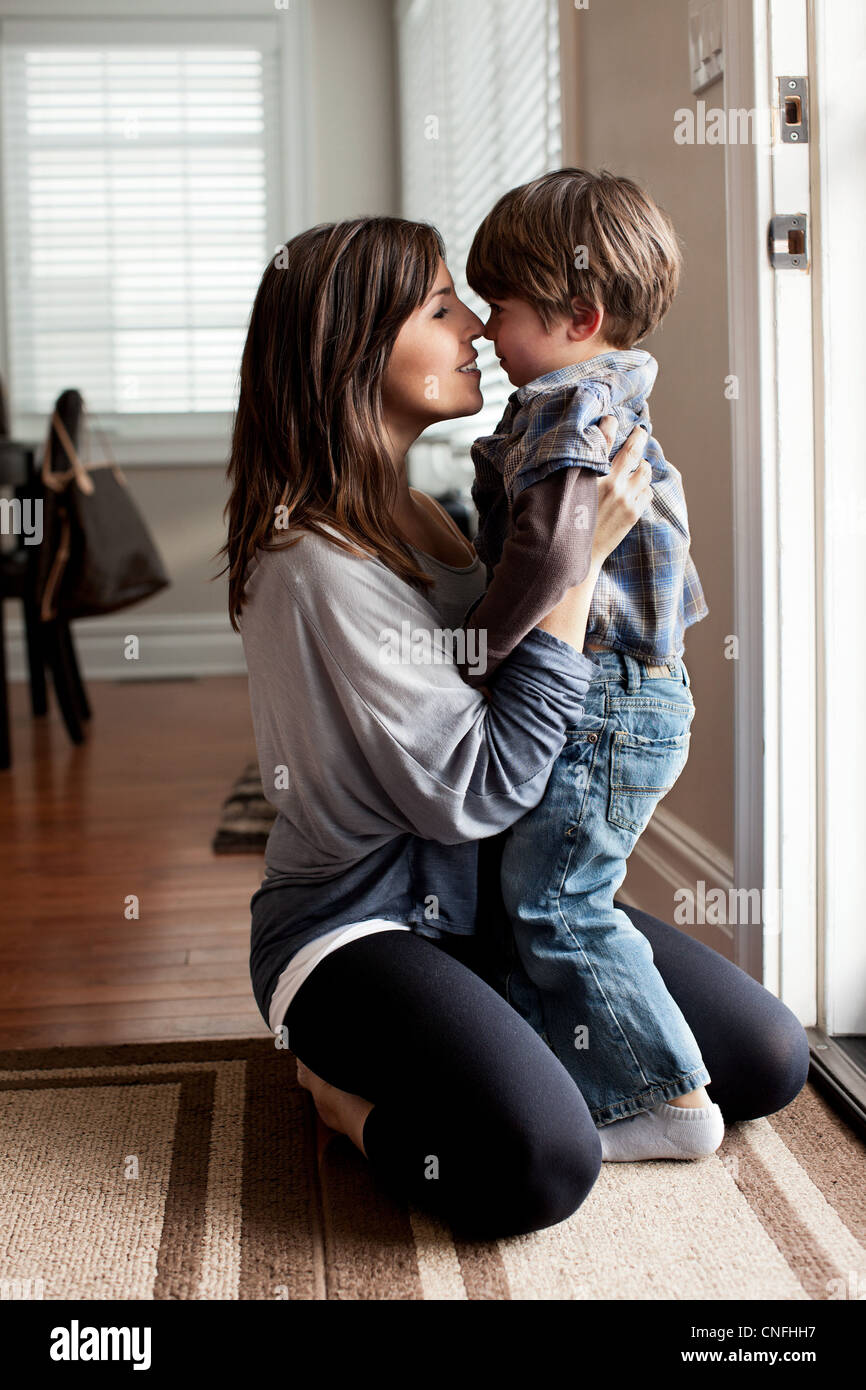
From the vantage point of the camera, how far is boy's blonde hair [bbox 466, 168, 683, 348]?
→ 1247 millimetres

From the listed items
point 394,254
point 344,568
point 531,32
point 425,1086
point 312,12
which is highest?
point 312,12

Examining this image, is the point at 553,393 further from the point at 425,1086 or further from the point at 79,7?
the point at 79,7

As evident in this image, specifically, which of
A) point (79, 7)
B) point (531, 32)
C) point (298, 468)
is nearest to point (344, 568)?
point (298, 468)

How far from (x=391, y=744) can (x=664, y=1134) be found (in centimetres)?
48

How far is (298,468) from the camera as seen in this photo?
127 cm

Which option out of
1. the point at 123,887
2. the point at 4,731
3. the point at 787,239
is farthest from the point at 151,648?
the point at 787,239

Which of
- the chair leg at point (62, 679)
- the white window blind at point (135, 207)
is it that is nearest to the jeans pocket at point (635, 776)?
the chair leg at point (62, 679)

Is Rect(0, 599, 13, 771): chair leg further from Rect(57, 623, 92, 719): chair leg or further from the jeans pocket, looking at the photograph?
the jeans pocket

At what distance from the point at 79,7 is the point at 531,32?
2.88 meters

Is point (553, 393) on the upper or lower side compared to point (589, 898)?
upper

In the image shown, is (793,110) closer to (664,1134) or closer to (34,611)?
(664,1134)

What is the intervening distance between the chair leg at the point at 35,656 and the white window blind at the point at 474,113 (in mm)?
1341

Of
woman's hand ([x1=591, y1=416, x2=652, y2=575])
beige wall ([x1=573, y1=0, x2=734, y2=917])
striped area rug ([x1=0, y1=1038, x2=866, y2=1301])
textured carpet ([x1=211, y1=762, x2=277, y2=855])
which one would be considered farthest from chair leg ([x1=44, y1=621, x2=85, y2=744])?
woman's hand ([x1=591, y1=416, x2=652, y2=575])
